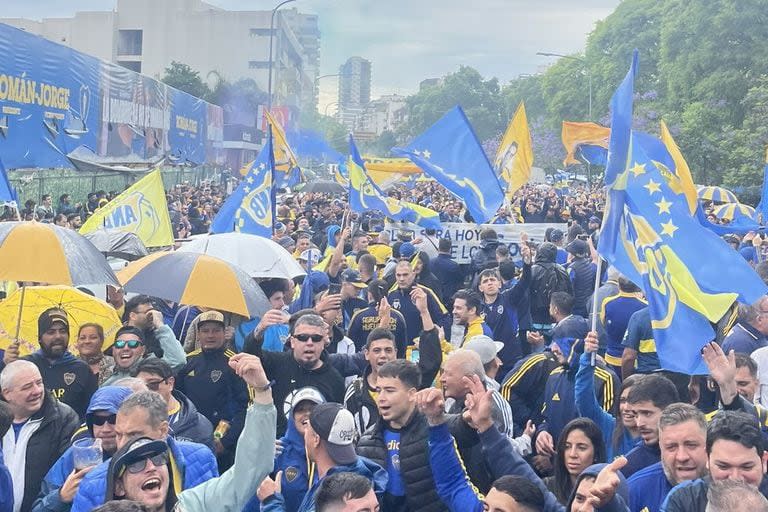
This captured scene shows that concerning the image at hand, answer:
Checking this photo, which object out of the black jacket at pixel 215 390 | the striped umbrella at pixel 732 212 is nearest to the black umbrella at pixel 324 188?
the striped umbrella at pixel 732 212

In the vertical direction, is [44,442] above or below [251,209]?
below

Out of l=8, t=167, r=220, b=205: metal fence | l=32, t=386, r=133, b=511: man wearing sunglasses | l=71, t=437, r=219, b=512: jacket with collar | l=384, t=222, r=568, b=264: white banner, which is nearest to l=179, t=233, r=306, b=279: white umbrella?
l=32, t=386, r=133, b=511: man wearing sunglasses

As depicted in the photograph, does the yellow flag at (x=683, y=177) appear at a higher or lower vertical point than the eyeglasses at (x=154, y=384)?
higher

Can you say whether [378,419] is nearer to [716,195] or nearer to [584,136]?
[584,136]

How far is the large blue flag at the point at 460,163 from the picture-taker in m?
13.2

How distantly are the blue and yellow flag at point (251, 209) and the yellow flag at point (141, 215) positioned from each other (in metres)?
0.59

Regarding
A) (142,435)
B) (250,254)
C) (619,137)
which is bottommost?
(142,435)

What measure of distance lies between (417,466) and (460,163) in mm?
8848

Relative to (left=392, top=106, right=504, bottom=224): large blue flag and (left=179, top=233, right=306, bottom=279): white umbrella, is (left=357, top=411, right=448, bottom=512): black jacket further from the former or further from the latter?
(left=392, top=106, right=504, bottom=224): large blue flag

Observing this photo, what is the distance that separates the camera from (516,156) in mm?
17750

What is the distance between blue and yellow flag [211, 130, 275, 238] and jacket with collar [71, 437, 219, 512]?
6.95 metres

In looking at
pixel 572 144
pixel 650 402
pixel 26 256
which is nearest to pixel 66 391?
pixel 26 256

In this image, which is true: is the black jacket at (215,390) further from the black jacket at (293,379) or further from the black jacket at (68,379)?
the black jacket at (68,379)

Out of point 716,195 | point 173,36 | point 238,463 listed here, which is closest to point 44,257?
point 238,463
